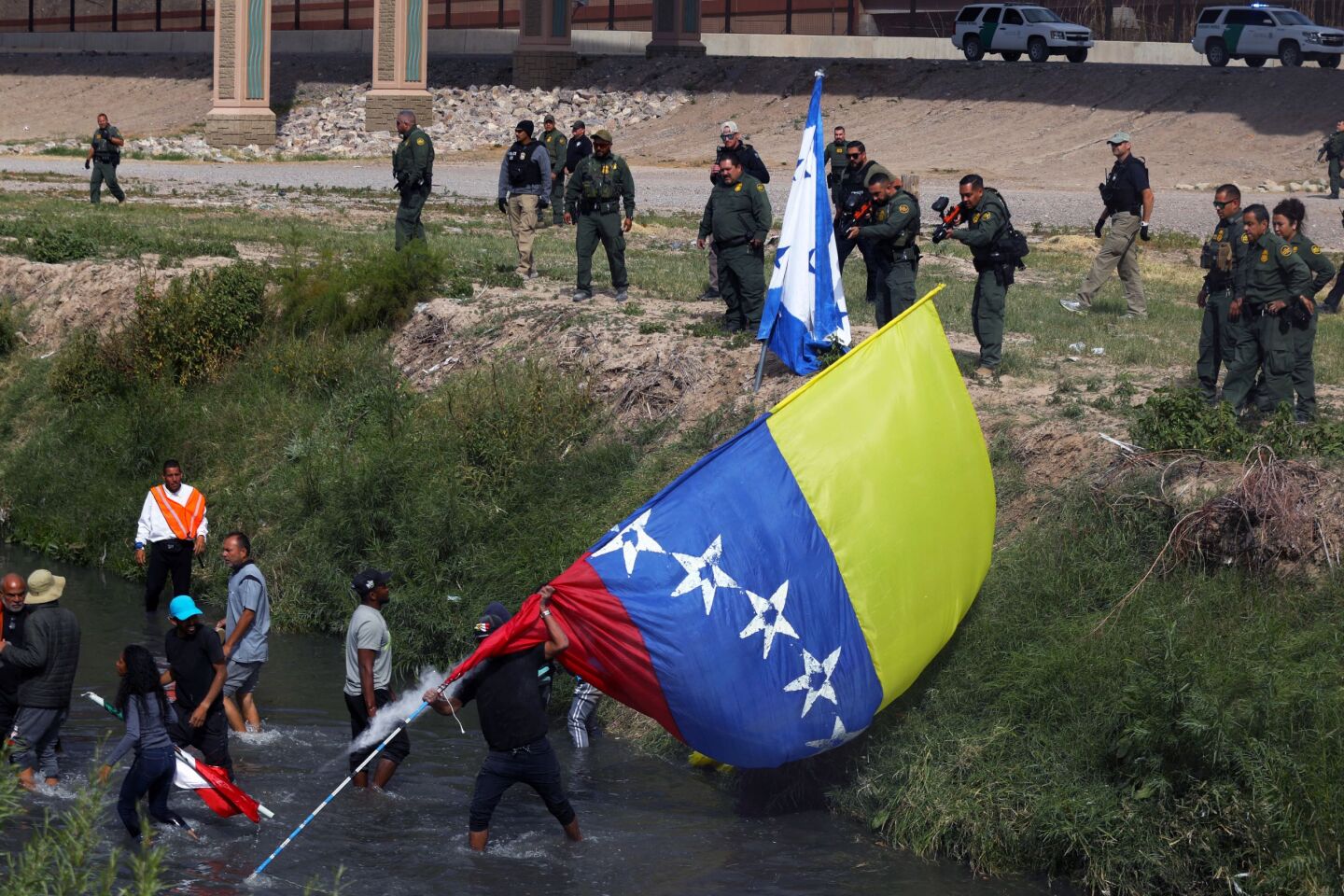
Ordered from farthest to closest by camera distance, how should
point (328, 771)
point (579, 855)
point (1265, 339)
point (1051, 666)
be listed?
point (1265, 339) < point (328, 771) < point (1051, 666) < point (579, 855)

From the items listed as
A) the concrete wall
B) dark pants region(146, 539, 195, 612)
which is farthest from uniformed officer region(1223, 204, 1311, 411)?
the concrete wall

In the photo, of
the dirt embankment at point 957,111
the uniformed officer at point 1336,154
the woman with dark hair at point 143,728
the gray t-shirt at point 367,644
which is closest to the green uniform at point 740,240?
the gray t-shirt at point 367,644

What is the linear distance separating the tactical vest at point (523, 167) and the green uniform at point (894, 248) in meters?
5.41

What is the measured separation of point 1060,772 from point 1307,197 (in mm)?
25408

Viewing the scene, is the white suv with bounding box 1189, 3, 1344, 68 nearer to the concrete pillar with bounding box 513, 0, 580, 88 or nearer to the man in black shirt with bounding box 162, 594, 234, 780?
the concrete pillar with bounding box 513, 0, 580, 88

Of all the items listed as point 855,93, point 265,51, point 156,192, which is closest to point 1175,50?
point 855,93

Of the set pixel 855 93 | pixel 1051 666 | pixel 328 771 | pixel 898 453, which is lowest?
pixel 328 771

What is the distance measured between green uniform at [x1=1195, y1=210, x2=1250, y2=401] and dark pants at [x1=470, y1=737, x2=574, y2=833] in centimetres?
633

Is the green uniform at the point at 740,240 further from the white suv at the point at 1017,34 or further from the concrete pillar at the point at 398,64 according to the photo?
the concrete pillar at the point at 398,64

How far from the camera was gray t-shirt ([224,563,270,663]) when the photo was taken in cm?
1056

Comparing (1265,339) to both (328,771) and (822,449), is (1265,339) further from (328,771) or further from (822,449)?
(328,771)

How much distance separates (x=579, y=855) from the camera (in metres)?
9.52

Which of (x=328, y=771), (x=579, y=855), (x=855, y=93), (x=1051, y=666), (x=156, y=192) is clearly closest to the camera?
(x=579, y=855)

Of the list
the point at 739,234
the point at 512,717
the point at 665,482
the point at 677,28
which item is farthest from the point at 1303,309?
the point at 677,28
